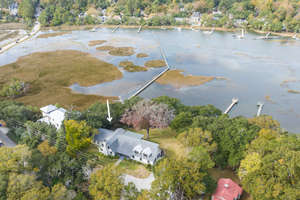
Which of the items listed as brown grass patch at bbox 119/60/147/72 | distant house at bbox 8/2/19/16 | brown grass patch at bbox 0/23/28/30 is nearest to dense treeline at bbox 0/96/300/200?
brown grass patch at bbox 119/60/147/72

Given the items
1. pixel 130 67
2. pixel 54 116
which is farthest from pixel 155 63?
pixel 54 116

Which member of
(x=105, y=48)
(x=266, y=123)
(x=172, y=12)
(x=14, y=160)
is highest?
(x=172, y=12)

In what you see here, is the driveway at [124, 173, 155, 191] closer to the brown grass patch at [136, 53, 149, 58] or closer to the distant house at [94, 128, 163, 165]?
the distant house at [94, 128, 163, 165]

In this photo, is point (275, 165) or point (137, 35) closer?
point (275, 165)

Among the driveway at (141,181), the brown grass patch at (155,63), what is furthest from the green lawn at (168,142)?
the brown grass patch at (155,63)

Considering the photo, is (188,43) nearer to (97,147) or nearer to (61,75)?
(61,75)

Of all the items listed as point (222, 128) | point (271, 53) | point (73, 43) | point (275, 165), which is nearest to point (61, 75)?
point (73, 43)

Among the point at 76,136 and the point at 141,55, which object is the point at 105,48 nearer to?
the point at 141,55
